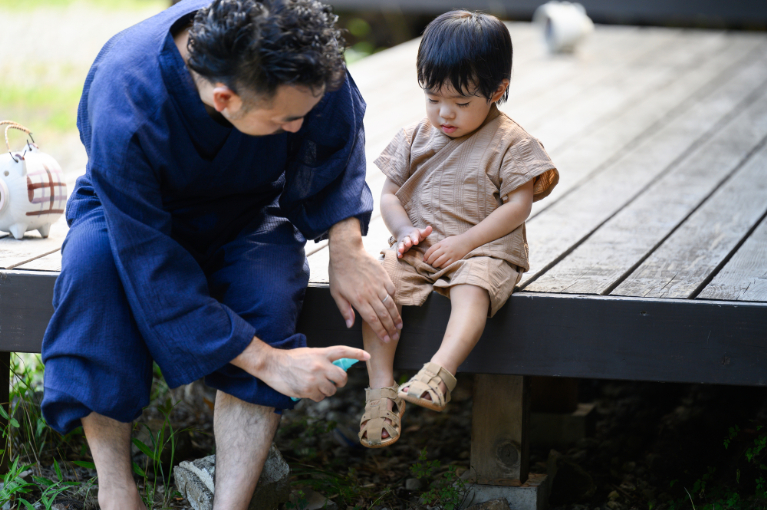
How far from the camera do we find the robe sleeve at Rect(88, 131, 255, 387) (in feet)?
4.91

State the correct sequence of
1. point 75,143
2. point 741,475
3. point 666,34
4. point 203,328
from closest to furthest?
point 203,328
point 741,475
point 75,143
point 666,34

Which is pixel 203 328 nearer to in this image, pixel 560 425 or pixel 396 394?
pixel 396 394

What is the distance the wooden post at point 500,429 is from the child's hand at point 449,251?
0.44 m

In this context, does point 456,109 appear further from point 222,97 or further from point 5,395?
point 5,395

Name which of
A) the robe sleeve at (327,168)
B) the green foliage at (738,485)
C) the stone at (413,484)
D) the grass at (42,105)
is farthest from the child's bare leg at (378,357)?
the grass at (42,105)

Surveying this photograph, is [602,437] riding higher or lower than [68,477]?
lower

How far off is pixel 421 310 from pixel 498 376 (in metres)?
0.39

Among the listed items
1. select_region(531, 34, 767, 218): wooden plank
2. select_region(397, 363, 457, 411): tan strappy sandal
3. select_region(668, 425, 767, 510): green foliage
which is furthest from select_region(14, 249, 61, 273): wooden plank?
select_region(668, 425, 767, 510): green foliage

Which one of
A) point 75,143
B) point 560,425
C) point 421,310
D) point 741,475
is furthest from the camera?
point 75,143

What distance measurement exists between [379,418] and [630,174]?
1.84m

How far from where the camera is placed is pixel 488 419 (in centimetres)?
211

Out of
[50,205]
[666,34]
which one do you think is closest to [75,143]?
[50,205]

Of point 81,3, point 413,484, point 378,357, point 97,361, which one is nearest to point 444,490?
point 413,484

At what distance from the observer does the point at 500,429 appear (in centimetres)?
209
